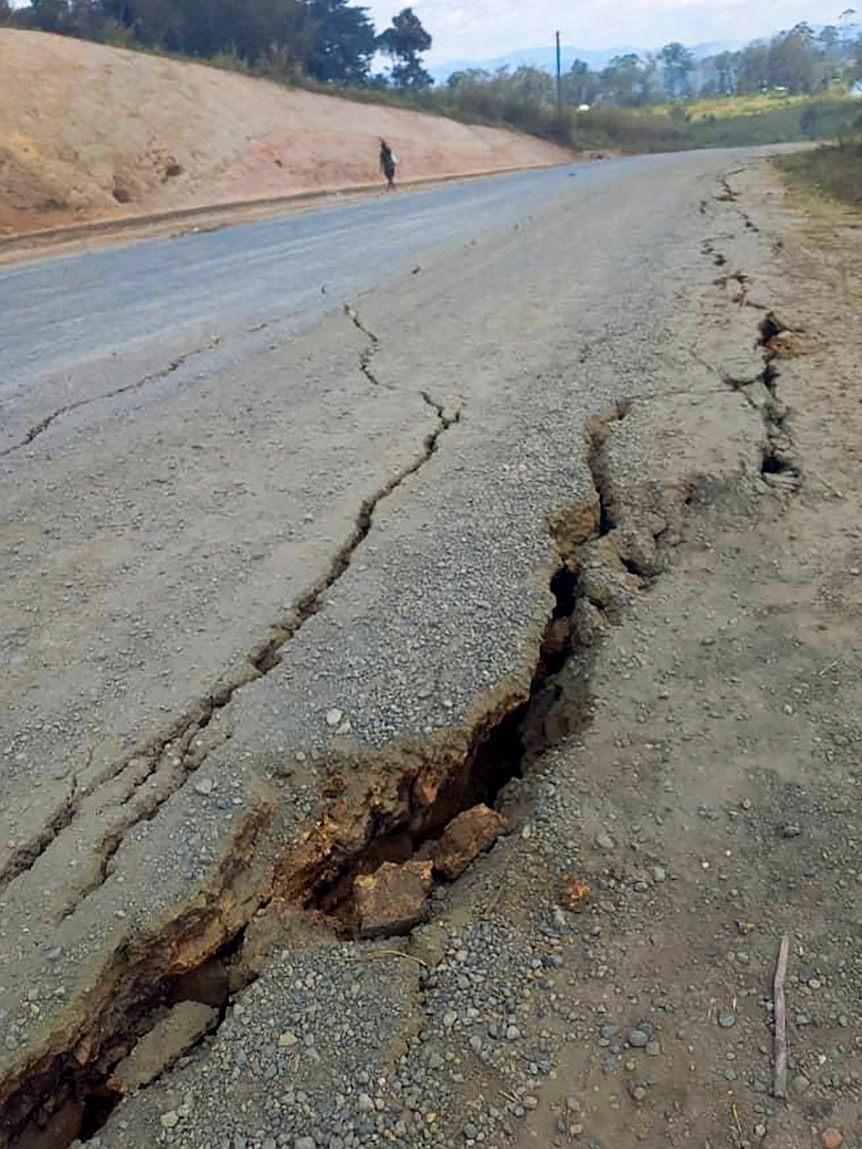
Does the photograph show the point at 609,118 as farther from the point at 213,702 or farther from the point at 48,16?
the point at 213,702

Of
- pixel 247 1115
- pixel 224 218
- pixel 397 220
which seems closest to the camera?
pixel 247 1115

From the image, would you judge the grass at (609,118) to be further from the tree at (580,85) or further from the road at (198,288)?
the road at (198,288)

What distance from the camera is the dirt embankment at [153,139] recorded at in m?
17.3

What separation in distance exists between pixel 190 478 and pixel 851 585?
287 cm

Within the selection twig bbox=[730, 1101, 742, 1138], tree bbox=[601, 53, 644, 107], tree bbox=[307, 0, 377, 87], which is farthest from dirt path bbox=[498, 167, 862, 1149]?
tree bbox=[601, 53, 644, 107]

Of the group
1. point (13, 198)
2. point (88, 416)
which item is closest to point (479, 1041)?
point (88, 416)

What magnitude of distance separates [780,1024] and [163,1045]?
1.28 metres

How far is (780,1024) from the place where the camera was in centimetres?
188

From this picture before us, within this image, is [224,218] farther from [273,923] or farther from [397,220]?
[273,923]

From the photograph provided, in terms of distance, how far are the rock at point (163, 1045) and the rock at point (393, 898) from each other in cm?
40

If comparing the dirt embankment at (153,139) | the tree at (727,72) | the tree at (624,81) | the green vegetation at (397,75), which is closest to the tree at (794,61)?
the tree at (727,72)

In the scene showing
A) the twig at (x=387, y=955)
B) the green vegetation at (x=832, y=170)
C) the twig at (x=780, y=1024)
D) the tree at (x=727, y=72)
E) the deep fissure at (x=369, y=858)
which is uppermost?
the twig at (x=780, y=1024)

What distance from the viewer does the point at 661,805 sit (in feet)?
7.95

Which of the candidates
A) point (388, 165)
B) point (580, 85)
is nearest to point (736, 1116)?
point (388, 165)
